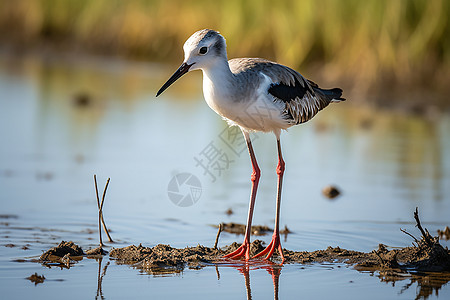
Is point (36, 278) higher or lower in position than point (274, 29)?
lower

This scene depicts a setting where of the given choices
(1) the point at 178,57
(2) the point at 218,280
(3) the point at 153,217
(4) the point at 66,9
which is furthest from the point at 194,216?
(4) the point at 66,9

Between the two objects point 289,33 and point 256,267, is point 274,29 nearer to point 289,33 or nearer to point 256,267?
point 289,33

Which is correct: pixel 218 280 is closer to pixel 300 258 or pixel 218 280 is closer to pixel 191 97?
Answer: pixel 300 258

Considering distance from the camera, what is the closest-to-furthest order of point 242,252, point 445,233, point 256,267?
point 256,267, point 242,252, point 445,233

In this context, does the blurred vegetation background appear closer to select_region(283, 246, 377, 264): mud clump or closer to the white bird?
the white bird

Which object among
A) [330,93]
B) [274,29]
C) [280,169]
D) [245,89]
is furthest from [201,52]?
[274,29]

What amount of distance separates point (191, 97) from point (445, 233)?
969 cm

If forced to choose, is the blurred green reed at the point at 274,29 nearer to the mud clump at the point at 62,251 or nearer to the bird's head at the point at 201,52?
the bird's head at the point at 201,52

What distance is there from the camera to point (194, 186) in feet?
29.8

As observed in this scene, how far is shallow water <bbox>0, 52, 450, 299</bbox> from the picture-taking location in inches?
230

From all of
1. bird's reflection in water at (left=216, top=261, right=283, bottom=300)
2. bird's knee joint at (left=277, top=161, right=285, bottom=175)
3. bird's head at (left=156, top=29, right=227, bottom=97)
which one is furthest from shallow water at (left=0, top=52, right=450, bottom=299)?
bird's head at (left=156, top=29, right=227, bottom=97)

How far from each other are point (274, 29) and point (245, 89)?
11.6m

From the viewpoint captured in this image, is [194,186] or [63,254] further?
[194,186]

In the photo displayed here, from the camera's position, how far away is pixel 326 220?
7844mm
